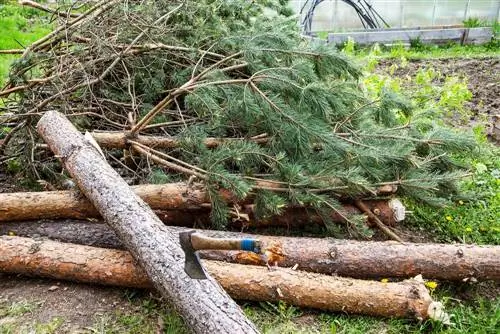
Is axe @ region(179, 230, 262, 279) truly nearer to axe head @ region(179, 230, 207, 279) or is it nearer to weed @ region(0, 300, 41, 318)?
axe head @ region(179, 230, 207, 279)

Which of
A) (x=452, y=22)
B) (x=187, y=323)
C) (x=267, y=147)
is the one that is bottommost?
(x=452, y=22)

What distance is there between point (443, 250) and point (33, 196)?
2421 millimetres

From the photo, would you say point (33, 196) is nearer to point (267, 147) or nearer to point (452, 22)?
point (267, 147)

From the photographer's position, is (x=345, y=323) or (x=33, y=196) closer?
(x=345, y=323)

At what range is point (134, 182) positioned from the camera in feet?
11.7

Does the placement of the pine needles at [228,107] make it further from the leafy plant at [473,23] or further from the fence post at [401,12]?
the fence post at [401,12]

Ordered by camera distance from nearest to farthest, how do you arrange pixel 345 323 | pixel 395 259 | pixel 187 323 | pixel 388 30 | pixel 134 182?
pixel 187 323 → pixel 345 323 → pixel 395 259 → pixel 134 182 → pixel 388 30

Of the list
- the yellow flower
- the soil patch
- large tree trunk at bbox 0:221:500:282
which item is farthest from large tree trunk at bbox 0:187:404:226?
the soil patch

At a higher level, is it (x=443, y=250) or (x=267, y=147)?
(x=267, y=147)

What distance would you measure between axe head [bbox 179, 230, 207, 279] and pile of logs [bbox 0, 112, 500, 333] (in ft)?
0.20

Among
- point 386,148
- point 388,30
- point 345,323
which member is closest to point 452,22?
point 388,30

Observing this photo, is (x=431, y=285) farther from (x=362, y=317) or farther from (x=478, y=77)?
(x=478, y=77)

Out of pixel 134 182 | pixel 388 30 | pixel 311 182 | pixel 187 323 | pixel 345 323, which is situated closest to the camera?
pixel 187 323

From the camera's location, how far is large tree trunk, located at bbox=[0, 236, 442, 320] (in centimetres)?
260
